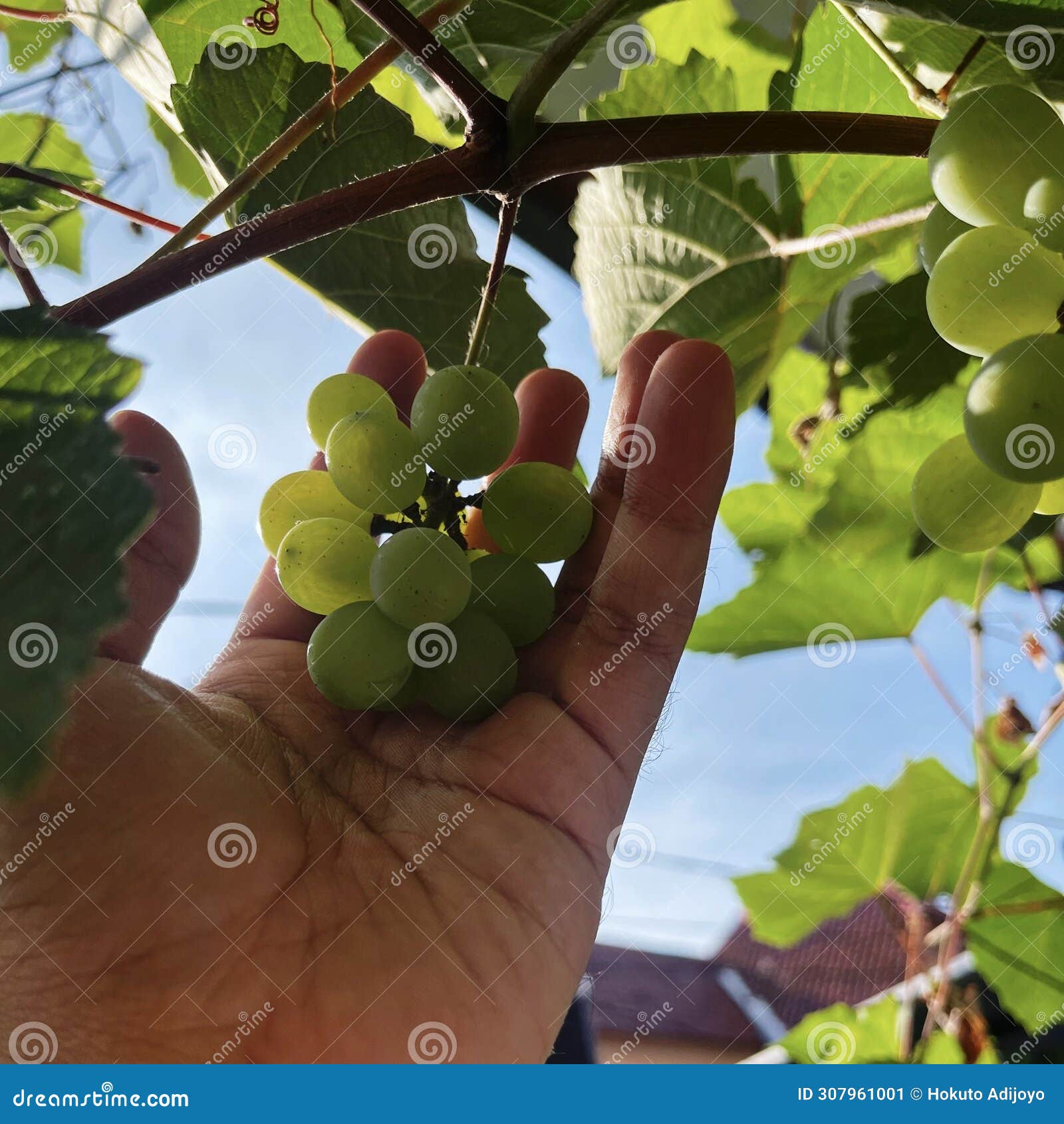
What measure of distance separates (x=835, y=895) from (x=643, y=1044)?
505 mm

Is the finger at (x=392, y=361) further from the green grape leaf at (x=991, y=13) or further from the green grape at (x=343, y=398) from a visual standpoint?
the green grape leaf at (x=991, y=13)

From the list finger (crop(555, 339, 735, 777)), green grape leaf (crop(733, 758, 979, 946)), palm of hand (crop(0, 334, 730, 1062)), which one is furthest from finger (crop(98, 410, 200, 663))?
green grape leaf (crop(733, 758, 979, 946))

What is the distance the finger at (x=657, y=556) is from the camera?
1.82 ft

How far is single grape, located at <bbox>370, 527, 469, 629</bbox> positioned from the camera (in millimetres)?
488

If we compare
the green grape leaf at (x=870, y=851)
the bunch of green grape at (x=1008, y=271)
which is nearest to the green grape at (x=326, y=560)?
the bunch of green grape at (x=1008, y=271)

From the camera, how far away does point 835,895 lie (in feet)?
3.51

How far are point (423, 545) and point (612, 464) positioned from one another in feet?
0.62

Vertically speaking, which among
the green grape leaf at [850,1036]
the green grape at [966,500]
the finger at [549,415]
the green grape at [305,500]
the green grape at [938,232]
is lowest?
the green grape leaf at [850,1036]

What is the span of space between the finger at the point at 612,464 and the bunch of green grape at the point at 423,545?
1.4 inches

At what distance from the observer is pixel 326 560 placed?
538mm

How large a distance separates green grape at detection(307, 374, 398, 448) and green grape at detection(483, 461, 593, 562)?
9 centimetres

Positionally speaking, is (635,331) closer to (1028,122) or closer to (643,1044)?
(1028,122)

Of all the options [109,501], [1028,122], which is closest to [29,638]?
[109,501]

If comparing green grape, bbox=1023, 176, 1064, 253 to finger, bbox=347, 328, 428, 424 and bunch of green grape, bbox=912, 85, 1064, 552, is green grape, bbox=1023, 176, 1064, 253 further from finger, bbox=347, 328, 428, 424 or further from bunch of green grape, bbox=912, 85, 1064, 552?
finger, bbox=347, 328, 428, 424
